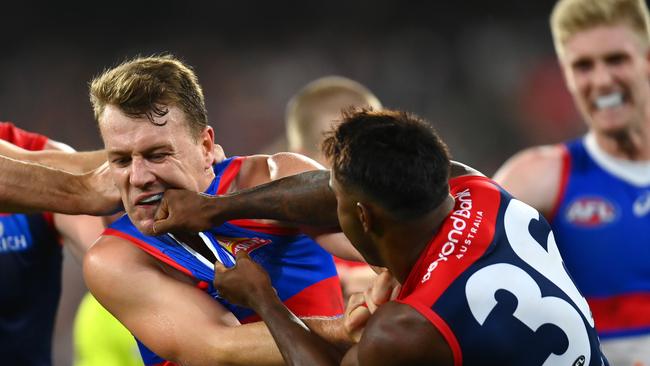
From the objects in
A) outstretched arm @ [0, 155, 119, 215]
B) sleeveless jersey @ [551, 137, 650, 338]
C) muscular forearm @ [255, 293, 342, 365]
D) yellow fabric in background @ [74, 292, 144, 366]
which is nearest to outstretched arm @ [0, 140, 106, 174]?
outstretched arm @ [0, 155, 119, 215]

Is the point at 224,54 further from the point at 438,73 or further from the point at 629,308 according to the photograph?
the point at 629,308

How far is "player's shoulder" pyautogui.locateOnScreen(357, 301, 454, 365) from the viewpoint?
2697 mm

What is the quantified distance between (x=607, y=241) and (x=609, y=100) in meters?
0.72

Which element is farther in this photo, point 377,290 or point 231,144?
point 231,144

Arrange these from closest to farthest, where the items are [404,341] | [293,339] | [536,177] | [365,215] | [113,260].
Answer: [404,341], [365,215], [293,339], [113,260], [536,177]

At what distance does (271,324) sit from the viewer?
3.02 m

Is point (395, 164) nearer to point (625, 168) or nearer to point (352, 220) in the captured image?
point (352, 220)

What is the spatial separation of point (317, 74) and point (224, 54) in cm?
116

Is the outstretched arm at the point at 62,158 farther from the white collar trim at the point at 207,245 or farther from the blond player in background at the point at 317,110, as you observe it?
the blond player in background at the point at 317,110

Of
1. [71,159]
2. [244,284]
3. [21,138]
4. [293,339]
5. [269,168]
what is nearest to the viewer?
[293,339]

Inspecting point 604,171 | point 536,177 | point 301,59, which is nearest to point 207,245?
point 536,177

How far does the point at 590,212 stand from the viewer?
5.22 m

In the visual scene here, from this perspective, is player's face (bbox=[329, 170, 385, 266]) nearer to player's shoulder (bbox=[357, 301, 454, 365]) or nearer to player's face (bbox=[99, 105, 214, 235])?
player's shoulder (bbox=[357, 301, 454, 365])

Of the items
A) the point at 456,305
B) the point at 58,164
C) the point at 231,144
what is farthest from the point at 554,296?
the point at 231,144
